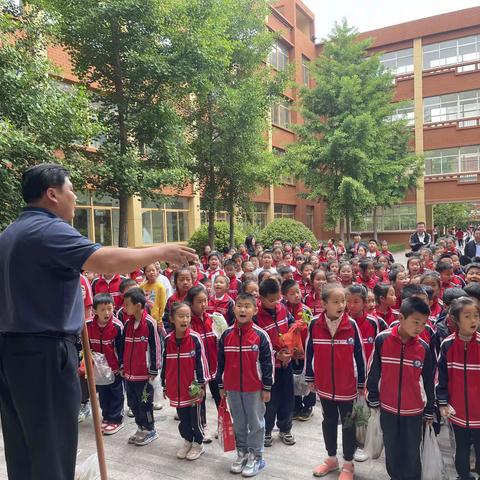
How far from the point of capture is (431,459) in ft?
9.52

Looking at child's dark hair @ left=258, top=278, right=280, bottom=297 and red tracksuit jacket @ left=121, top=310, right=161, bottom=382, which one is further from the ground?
child's dark hair @ left=258, top=278, right=280, bottom=297

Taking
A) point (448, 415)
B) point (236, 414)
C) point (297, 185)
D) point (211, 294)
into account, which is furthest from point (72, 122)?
point (297, 185)

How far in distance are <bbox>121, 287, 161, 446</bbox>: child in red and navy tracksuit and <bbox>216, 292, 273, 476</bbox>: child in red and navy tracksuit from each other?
0.81m

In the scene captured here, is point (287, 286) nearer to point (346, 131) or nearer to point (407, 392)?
point (407, 392)

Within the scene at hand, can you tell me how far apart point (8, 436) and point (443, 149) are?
27.5 metres

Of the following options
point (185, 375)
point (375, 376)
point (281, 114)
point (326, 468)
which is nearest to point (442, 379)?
point (375, 376)

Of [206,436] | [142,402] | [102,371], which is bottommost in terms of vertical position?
[206,436]

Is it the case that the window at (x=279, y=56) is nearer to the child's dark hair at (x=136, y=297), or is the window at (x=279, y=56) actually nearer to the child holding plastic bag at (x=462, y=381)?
the child's dark hair at (x=136, y=297)

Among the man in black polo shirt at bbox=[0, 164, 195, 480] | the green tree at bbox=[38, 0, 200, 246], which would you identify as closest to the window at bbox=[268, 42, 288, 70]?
the green tree at bbox=[38, 0, 200, 246]

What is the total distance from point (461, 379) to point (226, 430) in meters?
1.70

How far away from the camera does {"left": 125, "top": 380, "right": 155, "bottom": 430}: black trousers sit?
Result: 388 cm

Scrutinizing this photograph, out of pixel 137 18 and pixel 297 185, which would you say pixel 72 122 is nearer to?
pixel 137 18

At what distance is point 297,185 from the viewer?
28.0m

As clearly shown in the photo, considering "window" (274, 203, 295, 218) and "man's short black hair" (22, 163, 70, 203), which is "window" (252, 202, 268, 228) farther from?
"man's short black hair" (22, 163, 70, 203)
